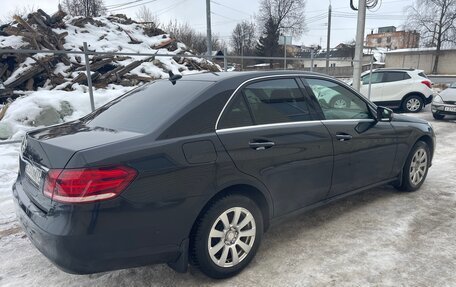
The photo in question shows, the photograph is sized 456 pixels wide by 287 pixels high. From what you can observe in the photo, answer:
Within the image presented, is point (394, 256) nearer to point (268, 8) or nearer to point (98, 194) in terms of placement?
point (98, 194)

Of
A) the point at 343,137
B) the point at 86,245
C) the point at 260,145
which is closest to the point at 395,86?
the point at 343,137

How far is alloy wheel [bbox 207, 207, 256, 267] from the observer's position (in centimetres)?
267

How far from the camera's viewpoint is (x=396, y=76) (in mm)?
12805

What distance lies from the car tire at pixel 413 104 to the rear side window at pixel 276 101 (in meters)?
11.0

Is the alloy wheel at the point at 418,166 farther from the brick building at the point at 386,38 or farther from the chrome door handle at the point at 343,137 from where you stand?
the brick building at the point at 386,38

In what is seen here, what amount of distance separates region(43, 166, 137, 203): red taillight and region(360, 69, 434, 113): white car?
12.0 m

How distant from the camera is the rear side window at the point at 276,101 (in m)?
3.02

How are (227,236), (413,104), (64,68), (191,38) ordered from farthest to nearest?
(191,38) → (413,104) → (64,68) → (227,236)

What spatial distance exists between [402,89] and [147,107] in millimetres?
12056

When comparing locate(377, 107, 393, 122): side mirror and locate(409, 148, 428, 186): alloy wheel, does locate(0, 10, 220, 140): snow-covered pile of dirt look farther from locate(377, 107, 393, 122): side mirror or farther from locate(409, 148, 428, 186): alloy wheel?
locate(409, 148, 428, 186): alloy wheel

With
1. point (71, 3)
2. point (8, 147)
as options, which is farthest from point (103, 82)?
point (71, 3)

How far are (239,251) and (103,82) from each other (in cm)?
918

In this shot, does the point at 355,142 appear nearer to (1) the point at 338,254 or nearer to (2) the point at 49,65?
(1) the point at 338,254

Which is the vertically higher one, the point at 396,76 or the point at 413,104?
the point at 396,76
